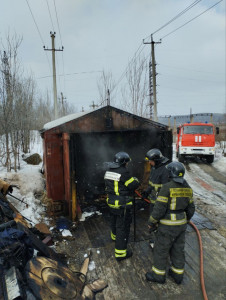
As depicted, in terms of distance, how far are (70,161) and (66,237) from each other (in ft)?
5.71

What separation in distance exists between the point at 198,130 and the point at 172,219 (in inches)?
438

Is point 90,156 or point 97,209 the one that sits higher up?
point 90,156

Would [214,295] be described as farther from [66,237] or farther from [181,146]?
[181,146]

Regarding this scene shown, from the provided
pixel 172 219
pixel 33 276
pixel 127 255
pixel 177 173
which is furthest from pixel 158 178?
pixel 33 276

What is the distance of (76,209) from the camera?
17.2 ft

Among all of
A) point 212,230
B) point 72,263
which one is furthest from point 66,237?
point 212,230

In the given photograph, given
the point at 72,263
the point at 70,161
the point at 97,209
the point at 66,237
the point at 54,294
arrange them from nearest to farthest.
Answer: the point at 54,294 < the point at 72,263 < the point at 66,237 < the point at 70,161 < the point at 97,209

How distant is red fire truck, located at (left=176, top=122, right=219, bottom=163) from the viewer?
1244 centimetres

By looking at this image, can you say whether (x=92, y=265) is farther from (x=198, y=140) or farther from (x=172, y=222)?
(x=198, y=140)

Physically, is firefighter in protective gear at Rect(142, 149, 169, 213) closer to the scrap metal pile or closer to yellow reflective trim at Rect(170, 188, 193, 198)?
yellow reflective trim at Rect(170, 188, 193, 198)

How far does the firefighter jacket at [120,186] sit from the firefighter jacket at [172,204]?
701 mm

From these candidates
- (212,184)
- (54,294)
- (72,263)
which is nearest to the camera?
(54,294)

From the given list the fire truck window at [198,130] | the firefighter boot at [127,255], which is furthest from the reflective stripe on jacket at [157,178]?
the fire truck window at [198,130]

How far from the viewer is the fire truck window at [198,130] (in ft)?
41.9
